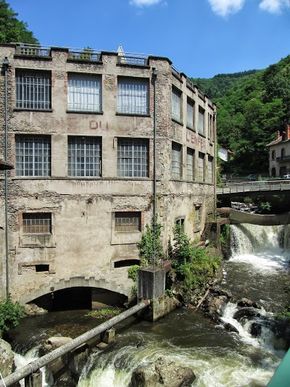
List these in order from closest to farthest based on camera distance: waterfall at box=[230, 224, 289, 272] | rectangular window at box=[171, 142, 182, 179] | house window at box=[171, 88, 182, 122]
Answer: house window at box=[171, 88, 182, 122]
rectangular window at box=[171, 142, 182, 179]
waterfall at box=[230, 224, 289, 272]

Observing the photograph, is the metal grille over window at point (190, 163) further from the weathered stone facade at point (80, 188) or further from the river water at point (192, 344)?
the river water at point (192, 344)

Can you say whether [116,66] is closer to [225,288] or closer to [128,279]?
[128,279]

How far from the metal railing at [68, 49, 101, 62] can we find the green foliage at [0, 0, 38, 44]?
20.9m

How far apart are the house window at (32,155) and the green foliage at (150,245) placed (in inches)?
237

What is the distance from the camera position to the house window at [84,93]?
61.6 feet

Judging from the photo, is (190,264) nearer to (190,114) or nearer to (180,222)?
(180,222)

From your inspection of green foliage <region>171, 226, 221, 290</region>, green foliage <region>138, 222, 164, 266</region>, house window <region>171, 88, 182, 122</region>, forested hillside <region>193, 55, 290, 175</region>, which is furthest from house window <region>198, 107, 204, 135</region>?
forested hillside <region>193, 55, 290, 175</region>

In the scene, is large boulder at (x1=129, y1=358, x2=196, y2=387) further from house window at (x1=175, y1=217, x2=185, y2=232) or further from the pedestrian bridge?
the pedestrian bridge

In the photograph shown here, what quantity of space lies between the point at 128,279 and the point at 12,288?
5.79 m

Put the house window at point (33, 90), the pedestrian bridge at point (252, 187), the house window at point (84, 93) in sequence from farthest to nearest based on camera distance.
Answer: the pedestrian bridge at point (252, 187) → the house window at point (84, 93) → the house window at point (33, 90)

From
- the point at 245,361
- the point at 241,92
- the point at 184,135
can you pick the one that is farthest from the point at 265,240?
the point at 241,92

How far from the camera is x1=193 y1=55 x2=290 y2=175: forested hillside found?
66562 millimetres

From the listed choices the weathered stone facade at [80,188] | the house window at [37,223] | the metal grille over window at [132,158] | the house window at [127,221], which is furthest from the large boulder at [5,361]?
the metal grille over window at [132,158]

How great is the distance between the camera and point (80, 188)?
18.6m
